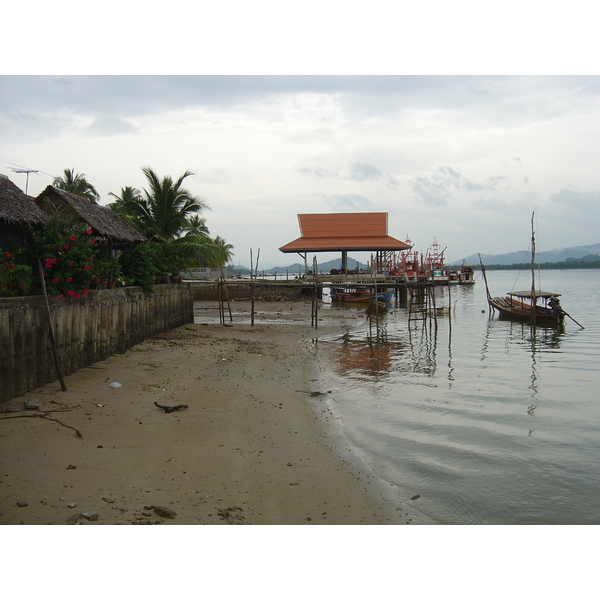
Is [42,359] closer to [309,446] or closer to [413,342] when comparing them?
[309,446]

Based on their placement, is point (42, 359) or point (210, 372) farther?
point (210, 372)

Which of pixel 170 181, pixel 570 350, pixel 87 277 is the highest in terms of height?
pixel 170 181

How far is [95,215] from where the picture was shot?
13352 millimetres

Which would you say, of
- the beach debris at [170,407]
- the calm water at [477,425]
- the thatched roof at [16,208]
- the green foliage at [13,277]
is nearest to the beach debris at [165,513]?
the calm water at [477,425]

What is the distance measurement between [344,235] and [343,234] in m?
0.17

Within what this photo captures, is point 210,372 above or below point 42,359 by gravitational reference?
below

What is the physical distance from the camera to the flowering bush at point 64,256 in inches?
362

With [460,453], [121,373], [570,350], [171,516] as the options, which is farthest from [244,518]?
[570,350]

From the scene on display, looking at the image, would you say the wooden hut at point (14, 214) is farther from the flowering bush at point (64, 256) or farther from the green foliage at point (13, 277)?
the green foliage at point (13, 277)

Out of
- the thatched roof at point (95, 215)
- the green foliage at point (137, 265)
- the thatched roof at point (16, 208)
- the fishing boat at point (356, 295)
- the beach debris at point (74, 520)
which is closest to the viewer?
the beach debris at point (74, 520)

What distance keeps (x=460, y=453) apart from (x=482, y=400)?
3.66m

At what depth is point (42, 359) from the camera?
851 cm

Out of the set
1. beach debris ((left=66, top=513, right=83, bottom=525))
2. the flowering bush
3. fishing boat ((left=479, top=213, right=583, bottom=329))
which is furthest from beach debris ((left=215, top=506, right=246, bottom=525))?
fishing boat ((left=479, top=213, right=583, bottom=329))

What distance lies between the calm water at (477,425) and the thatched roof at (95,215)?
7.21 meters
